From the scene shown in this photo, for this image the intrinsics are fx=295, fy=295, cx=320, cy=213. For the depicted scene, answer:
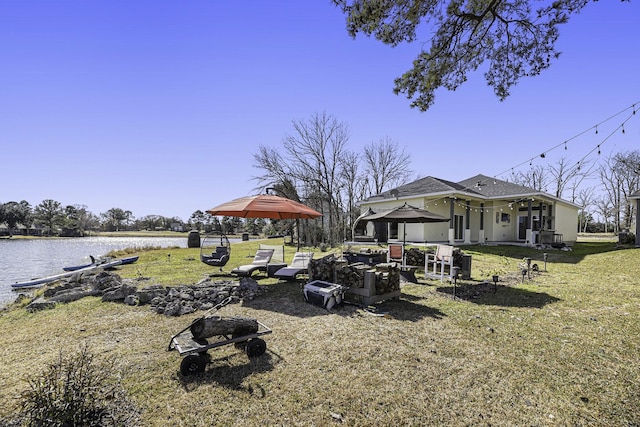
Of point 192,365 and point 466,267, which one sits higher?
point 466,267

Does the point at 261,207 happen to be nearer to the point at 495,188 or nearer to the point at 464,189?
the point at 464,189

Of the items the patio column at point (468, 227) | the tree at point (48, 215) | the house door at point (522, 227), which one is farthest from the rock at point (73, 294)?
the tree at point (48, 215)

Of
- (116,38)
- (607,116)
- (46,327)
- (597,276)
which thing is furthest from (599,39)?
(46,327)

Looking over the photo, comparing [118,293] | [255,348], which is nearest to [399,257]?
[255,348]

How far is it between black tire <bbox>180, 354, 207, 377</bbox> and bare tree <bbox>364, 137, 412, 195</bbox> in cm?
2802

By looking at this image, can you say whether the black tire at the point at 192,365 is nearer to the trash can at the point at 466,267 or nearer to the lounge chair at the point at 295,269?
the lounge chair at the point at 295,269

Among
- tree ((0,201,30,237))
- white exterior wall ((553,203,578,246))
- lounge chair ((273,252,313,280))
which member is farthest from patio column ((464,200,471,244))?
tree ((0,201,30,237))

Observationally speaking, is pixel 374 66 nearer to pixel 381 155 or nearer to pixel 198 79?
pixel 198 79

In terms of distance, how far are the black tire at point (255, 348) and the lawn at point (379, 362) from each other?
0.08 meters

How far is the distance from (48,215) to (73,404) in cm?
6532

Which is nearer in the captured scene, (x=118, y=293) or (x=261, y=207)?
(x=118, y=293)

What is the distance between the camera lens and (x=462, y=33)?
526 centimetres

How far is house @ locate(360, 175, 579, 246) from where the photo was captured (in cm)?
1578

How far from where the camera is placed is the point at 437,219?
7.78 metres
